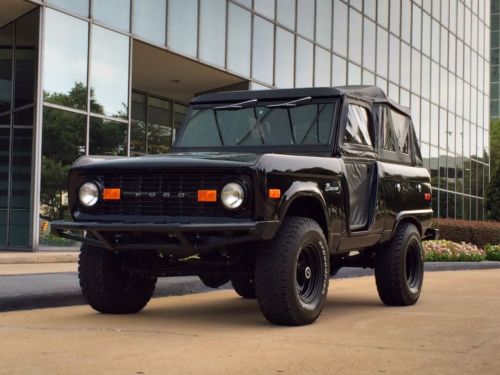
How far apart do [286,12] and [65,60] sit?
34.7 feet

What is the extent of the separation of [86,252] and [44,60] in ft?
36.1

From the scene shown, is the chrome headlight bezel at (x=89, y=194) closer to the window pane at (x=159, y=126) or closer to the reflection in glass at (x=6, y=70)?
the reflection in glass at (x=6, y=70)

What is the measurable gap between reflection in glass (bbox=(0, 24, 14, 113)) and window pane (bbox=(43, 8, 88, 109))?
177 centimetres

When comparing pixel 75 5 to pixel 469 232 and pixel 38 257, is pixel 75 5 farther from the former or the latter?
pixel 469 232

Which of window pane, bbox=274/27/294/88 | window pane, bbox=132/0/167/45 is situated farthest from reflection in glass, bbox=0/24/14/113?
window pane, bbox=274/27/294/88

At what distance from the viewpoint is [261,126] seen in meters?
8.20

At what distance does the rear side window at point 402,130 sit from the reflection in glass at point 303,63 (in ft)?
58.9

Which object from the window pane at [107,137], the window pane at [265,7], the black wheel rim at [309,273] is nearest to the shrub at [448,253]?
the window pane at [107,137]

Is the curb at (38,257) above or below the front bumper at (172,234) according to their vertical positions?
below

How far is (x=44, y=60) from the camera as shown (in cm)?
1759

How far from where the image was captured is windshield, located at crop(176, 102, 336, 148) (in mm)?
7973

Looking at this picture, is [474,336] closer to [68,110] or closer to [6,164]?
[68,110]

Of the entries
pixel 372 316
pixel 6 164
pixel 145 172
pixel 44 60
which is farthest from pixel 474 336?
pixel 6 164

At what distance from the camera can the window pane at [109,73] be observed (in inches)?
754
